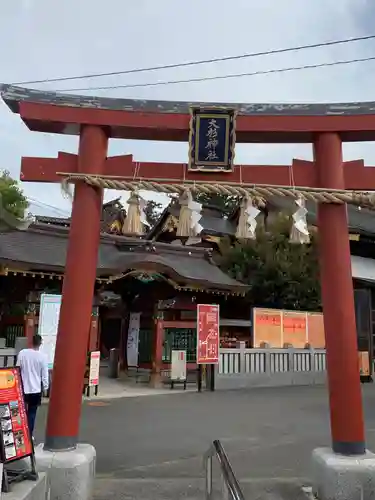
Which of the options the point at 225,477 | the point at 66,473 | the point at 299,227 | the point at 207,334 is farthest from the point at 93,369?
the point at 225,477

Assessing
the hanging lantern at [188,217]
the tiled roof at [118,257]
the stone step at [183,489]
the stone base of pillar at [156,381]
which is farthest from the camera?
the stone base of pillar at [156,381]

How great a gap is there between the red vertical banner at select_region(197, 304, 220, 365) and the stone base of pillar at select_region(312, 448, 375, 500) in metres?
9.96

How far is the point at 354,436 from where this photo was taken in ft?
17.6

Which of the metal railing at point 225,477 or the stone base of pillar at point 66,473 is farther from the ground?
the metal railing at point 225,477

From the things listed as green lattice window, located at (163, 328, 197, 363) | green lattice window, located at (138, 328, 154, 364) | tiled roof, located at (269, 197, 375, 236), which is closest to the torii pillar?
green lattice window, located at (163, 328, 197, 363)

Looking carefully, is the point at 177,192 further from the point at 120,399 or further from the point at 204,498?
the point at 120,399

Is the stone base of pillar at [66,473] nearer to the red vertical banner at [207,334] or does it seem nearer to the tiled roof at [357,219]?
the red vertical banner at [207,334]

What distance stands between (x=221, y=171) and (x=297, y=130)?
1.07 m

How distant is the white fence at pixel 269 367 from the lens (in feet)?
52.9

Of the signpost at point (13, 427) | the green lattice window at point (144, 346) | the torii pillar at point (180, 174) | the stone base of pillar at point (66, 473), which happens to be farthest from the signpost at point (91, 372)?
the signpost at point (13, 427)

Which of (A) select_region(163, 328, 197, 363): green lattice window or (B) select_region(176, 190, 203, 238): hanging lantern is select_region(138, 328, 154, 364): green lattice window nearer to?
(A) select_region(163, 328, 197, 363): green lattice window

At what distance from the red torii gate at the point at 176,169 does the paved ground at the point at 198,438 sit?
1.43 meters

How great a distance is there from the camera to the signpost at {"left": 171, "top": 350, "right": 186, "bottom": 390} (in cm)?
1588

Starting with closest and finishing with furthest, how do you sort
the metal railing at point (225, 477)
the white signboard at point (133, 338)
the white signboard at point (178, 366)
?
the metal railing at point (225, 477) < the white signboard at point (178, 366) < the white signboard at point (133, 338)
